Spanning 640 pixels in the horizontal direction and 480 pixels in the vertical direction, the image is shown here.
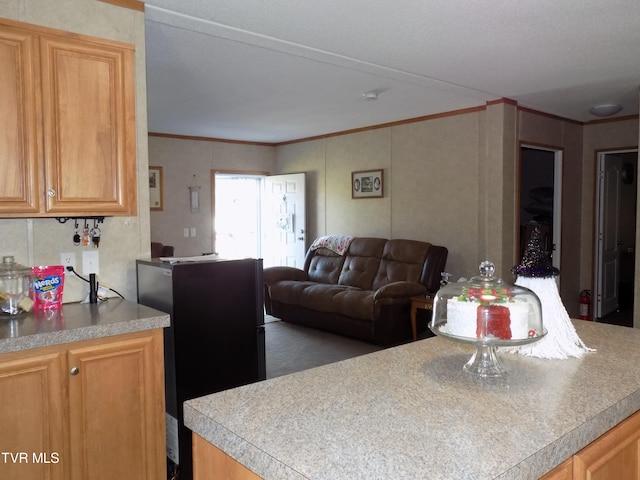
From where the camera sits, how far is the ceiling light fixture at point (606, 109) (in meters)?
5.14

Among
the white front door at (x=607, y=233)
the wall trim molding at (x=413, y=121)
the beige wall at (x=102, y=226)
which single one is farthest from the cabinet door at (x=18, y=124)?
the white front door at (x=607, y=233)

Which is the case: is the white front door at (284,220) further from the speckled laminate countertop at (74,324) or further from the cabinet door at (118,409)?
the cabinet door at (118,409)

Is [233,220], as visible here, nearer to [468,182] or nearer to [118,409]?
[468,182]

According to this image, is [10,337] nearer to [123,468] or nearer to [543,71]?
[123,468]

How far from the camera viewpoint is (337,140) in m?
7.13

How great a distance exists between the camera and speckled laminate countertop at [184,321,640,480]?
992mm

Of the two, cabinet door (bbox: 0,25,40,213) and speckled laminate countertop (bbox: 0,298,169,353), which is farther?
cabinet door (bbox: 0,25,40,213)

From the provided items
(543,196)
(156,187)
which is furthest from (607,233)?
(156,187)

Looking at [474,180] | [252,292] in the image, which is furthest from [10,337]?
[474,180]

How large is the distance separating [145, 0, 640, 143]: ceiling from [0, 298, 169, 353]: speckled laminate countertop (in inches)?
62.2

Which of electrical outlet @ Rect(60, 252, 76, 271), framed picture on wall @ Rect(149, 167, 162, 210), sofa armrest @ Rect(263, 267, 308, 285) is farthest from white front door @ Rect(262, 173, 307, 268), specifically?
electrical outlet @ Rect(60, 252, 76, 271)

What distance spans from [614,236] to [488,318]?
632cm

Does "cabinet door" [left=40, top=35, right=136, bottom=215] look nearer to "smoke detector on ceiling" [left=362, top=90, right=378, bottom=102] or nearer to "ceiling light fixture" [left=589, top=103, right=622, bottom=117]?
"smoke detector on ceiling" [left=362, top=90, right=378, bottom=102]

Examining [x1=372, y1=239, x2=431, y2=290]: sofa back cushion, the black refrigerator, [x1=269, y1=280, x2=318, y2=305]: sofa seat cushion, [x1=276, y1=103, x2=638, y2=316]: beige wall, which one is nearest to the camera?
the black refrigerator
